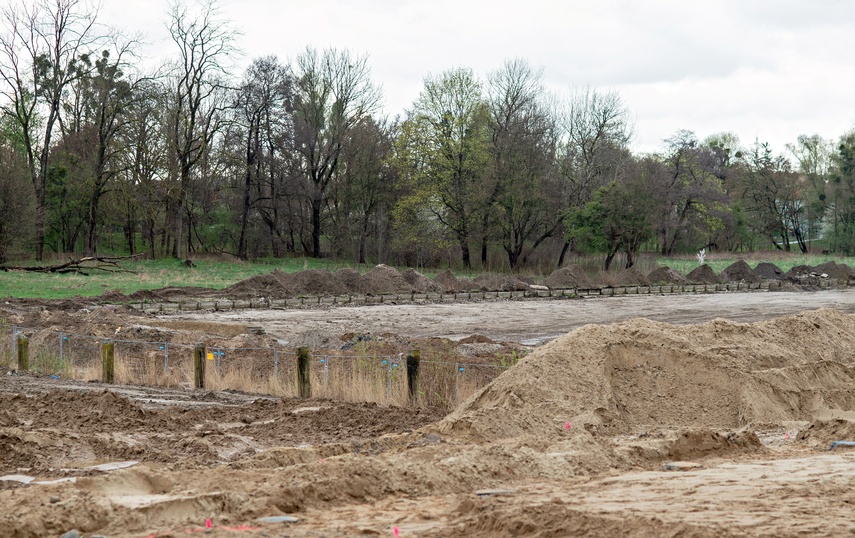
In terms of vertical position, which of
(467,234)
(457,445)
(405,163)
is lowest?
(457,445)

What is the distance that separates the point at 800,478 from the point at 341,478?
3927mm

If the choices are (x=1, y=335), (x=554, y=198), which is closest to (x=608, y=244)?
(x=554, y=198)

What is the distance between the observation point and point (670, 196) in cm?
6581

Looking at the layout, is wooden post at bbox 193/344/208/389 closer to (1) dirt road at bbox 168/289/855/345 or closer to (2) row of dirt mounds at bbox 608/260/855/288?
(1) dirt road at bbox 168/289/855/345

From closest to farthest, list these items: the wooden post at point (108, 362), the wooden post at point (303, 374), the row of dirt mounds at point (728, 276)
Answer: the wooden post at point (303, 374), the wooden post at point (108, 362), the row of dirt mounds at point (728, 276)

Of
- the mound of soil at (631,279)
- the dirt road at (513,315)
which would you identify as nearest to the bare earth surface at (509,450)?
the dirt road at (513,315)

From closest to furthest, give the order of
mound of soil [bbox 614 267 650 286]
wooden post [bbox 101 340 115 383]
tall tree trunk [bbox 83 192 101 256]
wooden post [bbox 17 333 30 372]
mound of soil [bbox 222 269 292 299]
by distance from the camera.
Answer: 1. wooden post [bbox 101 340 115 383]
2. wooden post [bbox 17 333 30 372]
3. mound of soil [bbox 222 269 292 299]
4. mound of soil [bbox 614 267 650 286]
5. tall tree trunk [bbox 83 192 101 256]

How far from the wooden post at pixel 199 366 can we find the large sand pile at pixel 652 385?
6.78 m

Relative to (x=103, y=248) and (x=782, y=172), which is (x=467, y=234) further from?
(x=782, y=172)

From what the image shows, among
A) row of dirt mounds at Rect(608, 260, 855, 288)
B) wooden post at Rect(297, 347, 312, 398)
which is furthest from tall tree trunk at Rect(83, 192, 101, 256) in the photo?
wooden post at Rect(297, 347, 312, 398)

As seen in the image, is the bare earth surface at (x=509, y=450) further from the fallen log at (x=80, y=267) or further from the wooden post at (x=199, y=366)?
the fallen log at (x=80, y=267)

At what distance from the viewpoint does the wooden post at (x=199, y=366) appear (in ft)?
55.3

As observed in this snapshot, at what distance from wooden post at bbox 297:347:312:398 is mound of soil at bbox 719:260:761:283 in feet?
154

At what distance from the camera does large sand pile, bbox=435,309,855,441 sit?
37.1 feet
